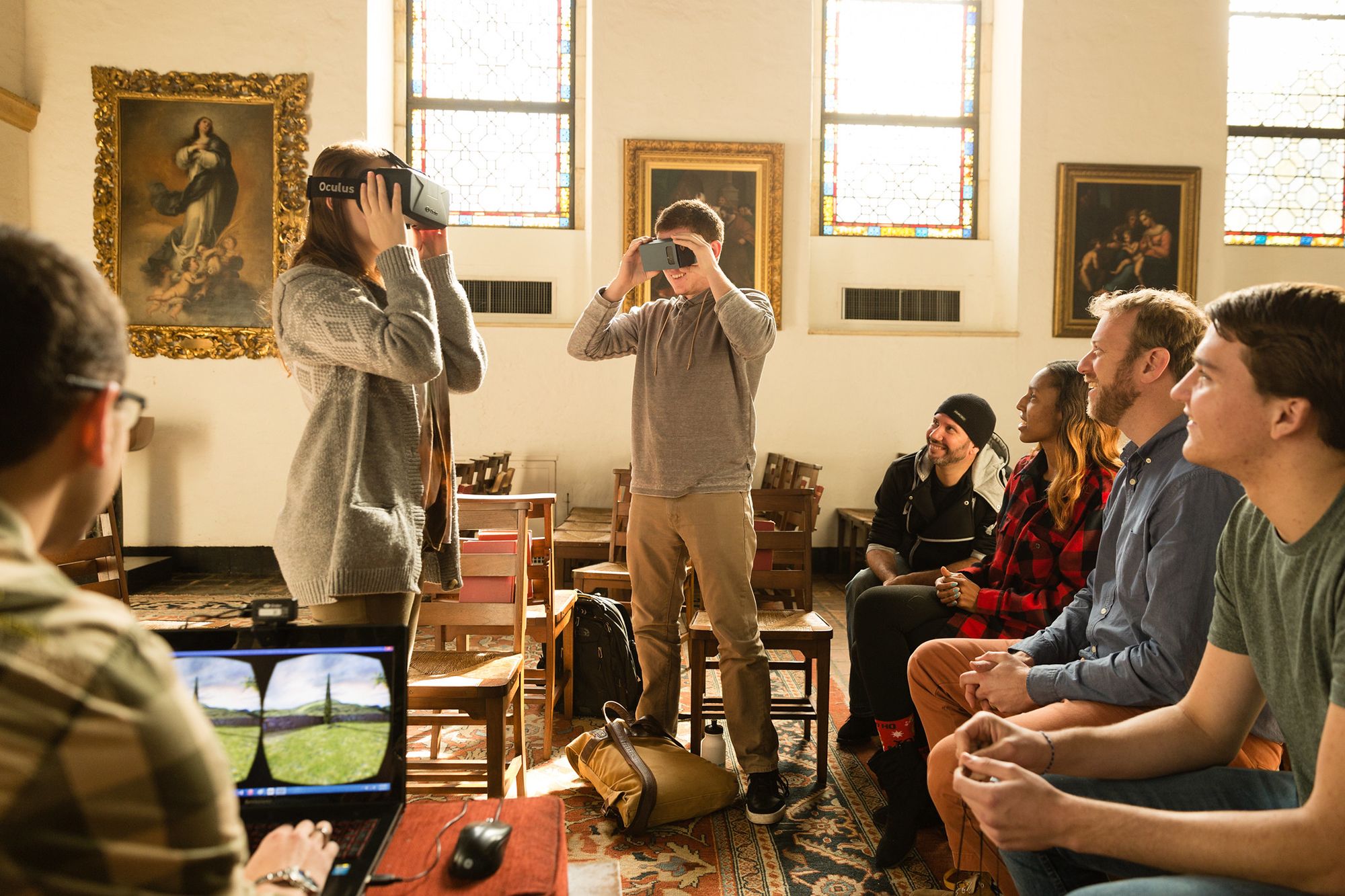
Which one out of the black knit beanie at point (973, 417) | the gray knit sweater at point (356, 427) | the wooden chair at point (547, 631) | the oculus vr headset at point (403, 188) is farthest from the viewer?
the black knit beanie at point (973, 417)

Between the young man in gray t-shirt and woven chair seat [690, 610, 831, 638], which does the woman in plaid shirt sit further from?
the young man in gray t-shirt

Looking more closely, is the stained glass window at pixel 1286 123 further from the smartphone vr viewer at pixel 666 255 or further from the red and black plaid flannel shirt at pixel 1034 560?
the smartphone vr viewer at pixel 666 255

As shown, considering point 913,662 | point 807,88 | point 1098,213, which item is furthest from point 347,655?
point 1098,213

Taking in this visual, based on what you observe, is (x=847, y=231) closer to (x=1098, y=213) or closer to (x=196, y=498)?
(x=1098, y=213)

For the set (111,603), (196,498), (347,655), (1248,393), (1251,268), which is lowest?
(196,498)

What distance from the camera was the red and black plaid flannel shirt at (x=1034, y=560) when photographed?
2.54 m

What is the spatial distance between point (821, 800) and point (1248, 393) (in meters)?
2.05

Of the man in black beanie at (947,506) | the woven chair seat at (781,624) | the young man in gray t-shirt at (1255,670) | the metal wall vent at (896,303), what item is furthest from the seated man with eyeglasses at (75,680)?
the metal wall vent at (896,303)

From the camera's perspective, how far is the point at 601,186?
7238 mm

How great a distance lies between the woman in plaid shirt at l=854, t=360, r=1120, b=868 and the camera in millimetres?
2543

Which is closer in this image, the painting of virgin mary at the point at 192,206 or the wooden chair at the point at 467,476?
the wooden chair at the point at 467,476

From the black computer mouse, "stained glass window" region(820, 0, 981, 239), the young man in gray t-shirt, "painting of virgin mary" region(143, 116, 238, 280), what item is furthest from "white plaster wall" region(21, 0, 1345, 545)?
the black computer mouse

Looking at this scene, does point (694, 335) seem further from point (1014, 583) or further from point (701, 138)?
point (701, 138)

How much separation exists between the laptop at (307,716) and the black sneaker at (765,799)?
1.70 meters
